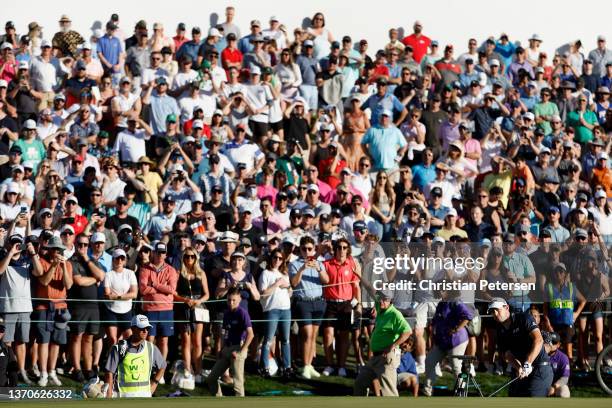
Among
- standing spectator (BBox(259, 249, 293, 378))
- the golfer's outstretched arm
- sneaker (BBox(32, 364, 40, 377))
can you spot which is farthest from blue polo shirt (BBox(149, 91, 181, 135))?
the golfer's outstretched arm

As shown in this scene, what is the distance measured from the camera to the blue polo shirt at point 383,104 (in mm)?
21469

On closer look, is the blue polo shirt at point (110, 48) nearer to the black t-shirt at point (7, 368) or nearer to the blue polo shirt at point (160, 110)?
the blue polo shirt at point (160, 110)

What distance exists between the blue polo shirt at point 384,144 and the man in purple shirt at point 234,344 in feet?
16.2

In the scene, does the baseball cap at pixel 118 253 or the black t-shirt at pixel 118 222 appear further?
the black t-shirt at pixel 118 222

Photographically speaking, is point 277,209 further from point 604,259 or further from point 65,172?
point 604,259

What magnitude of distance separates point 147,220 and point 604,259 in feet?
19.2

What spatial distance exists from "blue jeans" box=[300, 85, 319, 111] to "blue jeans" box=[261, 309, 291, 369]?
5.70 meters

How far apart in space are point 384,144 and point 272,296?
177 inches

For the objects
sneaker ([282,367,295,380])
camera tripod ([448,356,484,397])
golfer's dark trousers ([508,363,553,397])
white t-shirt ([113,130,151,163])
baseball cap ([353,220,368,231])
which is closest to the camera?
golfer's dark trousers ([508,363,553,397])

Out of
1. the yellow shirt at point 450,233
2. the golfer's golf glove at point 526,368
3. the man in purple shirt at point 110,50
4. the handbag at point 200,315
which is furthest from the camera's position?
the man in purple shirt at point 110,50

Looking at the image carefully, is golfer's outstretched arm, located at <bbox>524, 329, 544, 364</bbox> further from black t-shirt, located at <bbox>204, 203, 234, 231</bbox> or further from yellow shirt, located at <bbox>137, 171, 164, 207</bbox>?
yellow shirt, located at <bbox>137, 171, 164, 207</bbox>

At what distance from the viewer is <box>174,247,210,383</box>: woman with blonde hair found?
16.4 m

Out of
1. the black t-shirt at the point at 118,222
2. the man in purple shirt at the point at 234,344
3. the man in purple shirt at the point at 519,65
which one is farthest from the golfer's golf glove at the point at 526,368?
the man in purple shirt at the point at 519,65

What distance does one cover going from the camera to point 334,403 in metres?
12.8
